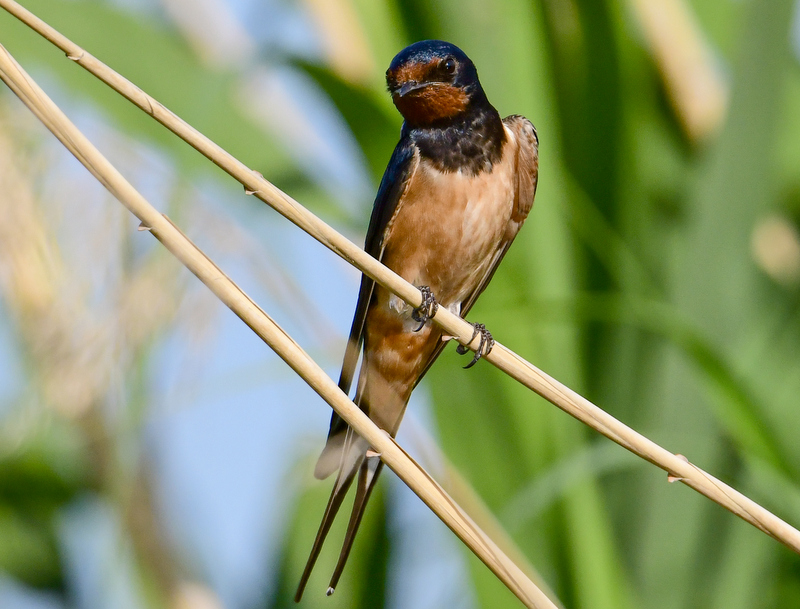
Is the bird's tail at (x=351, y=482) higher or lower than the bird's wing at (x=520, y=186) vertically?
lower

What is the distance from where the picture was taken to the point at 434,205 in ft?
4.51

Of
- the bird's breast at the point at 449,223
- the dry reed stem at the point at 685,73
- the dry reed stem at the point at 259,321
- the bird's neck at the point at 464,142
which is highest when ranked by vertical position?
the dry reed stem at the point at 685,73

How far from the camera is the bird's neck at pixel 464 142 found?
1381 millimetres

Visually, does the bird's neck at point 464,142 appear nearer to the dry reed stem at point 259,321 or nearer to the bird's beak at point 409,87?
the bird's beak at point 409,87

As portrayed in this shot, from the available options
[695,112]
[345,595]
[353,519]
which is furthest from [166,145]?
[695,112]

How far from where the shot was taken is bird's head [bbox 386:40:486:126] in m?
1.34

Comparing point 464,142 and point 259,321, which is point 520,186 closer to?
point 464,142

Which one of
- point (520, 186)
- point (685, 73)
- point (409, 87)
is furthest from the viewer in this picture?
point (685, 73)

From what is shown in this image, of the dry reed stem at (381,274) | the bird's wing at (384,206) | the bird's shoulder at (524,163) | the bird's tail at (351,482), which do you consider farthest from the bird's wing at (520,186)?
the dry reed stem at (381,274)

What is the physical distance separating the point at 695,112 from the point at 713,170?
1.59ft

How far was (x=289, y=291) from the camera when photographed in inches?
48.8

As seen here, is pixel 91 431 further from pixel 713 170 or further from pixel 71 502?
pixel 713 170

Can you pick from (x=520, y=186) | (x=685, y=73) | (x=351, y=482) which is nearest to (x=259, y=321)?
(x=351, y=482)

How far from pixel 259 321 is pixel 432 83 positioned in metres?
0.77
